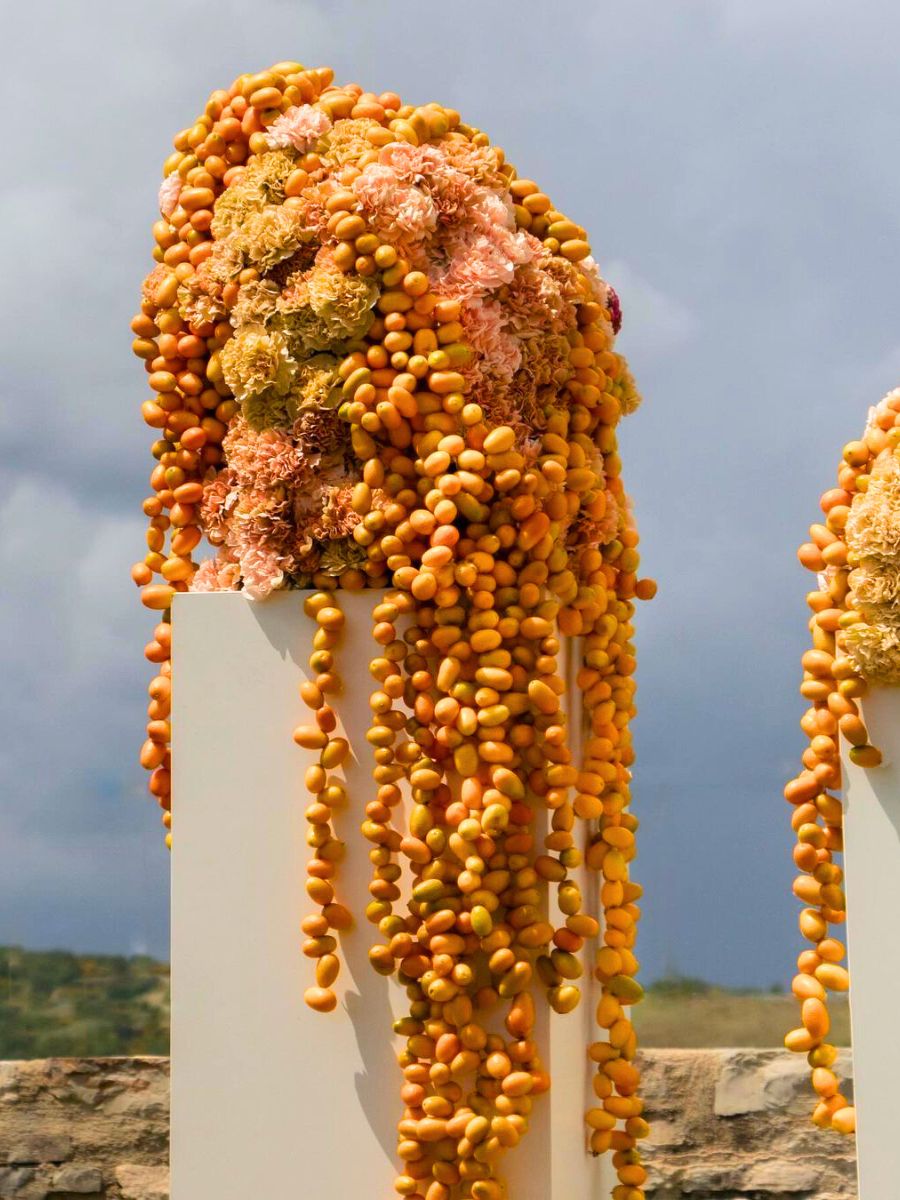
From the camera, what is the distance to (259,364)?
319 cm

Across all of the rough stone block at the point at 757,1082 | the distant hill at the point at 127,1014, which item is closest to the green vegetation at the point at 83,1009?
the distant hill at the point at 127,1014

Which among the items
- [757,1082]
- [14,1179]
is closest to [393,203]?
[757,1082]

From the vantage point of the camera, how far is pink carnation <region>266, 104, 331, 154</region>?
10.8 feet

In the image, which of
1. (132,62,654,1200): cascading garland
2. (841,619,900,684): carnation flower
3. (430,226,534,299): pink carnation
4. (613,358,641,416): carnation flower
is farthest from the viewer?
(613,358,641,416): carnation flower

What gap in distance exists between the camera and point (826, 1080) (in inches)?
120

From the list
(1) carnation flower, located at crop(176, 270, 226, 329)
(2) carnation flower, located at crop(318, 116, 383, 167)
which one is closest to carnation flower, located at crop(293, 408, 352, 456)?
(1) carnation flower, located at crop(176, 270, 226, 329)

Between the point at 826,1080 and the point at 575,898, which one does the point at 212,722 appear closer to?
the point at 575,898

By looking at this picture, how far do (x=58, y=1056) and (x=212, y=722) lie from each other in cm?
229

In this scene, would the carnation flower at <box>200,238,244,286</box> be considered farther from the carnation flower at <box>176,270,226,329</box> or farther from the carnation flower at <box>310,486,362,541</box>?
the carnation flower at <box>310,486,362,541</box>

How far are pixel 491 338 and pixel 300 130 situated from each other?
2.08 ft

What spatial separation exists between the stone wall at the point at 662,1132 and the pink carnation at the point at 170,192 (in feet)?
9.03

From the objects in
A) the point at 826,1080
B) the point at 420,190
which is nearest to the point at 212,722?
the point at 420,190

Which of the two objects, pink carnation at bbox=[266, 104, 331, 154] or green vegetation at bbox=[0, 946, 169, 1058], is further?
green vegetation at bbox=[0, 946, 169, 1058]

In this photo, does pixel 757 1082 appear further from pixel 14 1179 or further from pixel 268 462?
pixel 268 462
